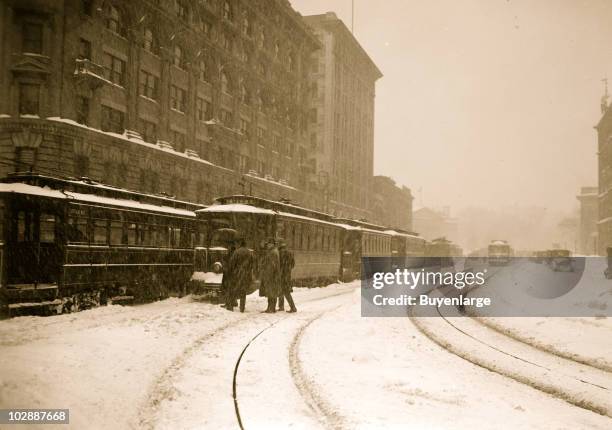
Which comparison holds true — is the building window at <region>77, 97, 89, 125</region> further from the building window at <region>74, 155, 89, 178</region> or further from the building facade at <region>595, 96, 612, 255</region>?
the building facade at <region>595, 96, 612, 255</region>

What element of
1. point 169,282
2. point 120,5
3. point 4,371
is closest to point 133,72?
point 120,5

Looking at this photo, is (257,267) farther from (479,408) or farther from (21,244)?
(479,408)

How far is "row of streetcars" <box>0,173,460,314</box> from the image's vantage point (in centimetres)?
841

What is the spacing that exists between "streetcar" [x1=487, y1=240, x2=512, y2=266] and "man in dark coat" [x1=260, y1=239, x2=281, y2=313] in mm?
19827

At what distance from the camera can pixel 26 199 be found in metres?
8.34

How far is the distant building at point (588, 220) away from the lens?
7354 mm

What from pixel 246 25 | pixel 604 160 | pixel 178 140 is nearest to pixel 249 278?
pixel 178 140

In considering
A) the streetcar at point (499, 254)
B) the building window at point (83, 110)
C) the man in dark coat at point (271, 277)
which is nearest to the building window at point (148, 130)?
the building window at point (83, 110)

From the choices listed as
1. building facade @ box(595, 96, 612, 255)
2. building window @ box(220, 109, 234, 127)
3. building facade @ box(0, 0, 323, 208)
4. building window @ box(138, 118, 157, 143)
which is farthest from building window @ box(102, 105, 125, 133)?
building facade @ box(595, 96, 612, 255)

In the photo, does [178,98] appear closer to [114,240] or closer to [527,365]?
[114,240]

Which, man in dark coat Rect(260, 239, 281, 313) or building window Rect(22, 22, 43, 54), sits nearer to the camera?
building window Rect(22, 22, 43, 54)

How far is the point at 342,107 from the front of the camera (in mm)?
11773

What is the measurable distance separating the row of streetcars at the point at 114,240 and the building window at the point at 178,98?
8.42ft

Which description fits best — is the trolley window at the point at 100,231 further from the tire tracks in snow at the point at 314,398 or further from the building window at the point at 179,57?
the tire tracks in snow at the point at 314,398
